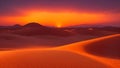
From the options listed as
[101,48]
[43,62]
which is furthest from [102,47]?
[43,62]

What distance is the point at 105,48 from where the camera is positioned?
12961 mm

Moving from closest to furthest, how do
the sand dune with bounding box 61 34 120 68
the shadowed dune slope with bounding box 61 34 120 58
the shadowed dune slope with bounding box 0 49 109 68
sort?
the shadowed dune slope with bounding box 0 49 109 68
the sand dune with bounding box 61 34 120 68
the shadowed dune slope with bounding box 61 34 120 58

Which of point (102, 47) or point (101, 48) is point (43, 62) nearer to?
point (101, 48)

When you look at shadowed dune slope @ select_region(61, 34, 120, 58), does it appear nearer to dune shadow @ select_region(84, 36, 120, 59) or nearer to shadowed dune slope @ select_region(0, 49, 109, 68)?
dune shadow @ select_region(84, 36, 120, 59)

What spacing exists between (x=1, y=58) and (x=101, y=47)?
6857 mm

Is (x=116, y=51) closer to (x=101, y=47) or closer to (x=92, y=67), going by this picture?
(x=101, y=47)

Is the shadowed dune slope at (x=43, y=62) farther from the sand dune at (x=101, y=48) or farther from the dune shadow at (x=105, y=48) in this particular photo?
the dune shadow at (x=105, y=48)

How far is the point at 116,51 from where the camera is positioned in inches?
501

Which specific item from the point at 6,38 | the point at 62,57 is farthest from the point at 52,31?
the point at 62,57

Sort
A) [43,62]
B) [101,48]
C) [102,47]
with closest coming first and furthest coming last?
[43,62] < [101,48] < [102,47]

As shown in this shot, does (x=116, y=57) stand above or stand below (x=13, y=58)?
below

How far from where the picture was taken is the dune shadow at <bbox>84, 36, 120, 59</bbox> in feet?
40.1

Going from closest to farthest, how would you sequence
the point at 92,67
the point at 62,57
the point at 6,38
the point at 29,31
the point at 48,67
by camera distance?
1. the point at 48,67
2. the point at 92,67
3. the point at 62,57
4. the point at 6,38
5. the point at 29,31

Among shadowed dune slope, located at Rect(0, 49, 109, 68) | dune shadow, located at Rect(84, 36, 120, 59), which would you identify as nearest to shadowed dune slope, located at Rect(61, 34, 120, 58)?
dune shadow, located at Rect(84, 36, 120, 59)
